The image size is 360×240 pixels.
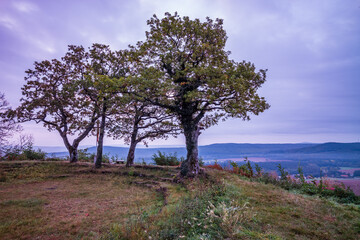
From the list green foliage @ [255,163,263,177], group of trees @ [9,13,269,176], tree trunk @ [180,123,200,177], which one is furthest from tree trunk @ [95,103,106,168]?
green foliage @ [255,163,263,177]

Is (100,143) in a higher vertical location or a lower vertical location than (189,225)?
higher

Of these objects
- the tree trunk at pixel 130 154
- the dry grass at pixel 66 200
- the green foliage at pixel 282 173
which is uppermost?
the tree trunk at pixel 130 154

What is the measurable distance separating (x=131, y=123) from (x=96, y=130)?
3356 mm

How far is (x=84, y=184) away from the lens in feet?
35.0

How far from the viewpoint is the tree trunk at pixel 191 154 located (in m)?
10.4

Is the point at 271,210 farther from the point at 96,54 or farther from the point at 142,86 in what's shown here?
→ the point at 96,54

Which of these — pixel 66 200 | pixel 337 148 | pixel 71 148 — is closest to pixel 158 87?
pixel 66 200

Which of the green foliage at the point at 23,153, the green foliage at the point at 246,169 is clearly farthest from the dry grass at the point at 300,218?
the green foliage at the point at 23,153

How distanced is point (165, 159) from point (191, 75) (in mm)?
9938

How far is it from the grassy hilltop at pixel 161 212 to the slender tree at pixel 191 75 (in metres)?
3.64

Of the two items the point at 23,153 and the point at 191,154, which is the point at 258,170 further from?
the point at 23,153

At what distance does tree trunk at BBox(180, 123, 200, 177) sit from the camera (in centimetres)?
1044

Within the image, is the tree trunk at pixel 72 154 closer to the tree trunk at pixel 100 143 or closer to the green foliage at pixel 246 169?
the tree trunk at pixel 100 143

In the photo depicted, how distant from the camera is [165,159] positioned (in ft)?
57.5
